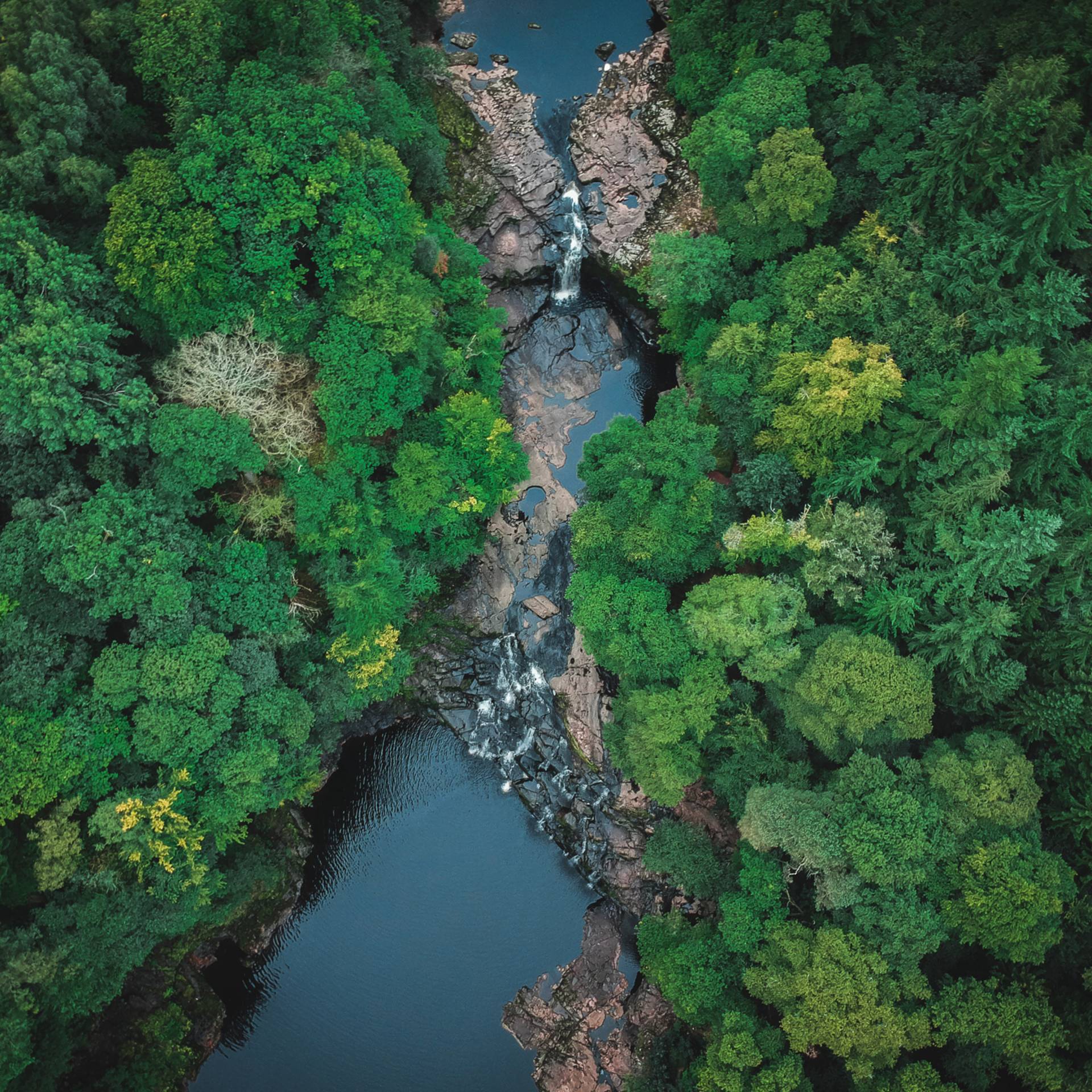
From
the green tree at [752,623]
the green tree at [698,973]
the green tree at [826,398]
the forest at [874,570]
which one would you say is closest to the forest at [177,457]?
the forest at [874,570]

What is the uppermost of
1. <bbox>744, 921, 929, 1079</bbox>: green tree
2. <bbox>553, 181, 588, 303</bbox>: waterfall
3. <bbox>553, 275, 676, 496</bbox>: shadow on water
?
<bbox>553, 181, 588, 303</bbox>: waterfall

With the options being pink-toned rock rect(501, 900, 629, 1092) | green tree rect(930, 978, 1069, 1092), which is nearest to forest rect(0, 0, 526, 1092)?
pink-toned rock rect(501, 900, 629, 1092)

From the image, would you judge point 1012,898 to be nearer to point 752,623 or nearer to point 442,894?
point 752,623

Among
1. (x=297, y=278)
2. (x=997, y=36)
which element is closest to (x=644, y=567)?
A: (x=297, y=278)

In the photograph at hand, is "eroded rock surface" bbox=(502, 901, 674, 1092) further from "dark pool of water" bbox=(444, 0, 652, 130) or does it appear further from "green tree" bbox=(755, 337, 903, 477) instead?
"dark pool of water" bbox=(444, 0, 652, 130)

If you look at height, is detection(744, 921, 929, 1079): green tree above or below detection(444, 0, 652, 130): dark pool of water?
below

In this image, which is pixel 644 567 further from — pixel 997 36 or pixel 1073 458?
pixel 997 36
